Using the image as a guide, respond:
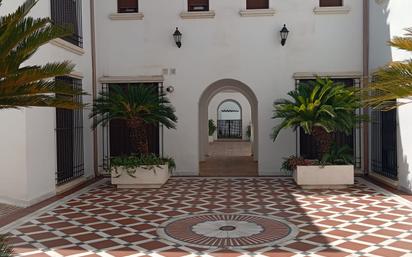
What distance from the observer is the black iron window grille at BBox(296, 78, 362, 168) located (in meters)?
12.8

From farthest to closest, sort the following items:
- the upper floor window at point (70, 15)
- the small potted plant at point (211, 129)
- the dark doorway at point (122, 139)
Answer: the small potted plant at point (211, 129), the dark doorway at point (122, 139), the upper floor window at point (70, 15)

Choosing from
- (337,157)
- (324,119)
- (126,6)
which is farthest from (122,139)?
(337,157)

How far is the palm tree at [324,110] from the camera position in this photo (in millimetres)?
10562

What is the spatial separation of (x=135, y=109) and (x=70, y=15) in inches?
126

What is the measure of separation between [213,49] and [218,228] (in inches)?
278

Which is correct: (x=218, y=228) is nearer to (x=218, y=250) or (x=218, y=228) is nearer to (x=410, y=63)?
(x=218, y=250)

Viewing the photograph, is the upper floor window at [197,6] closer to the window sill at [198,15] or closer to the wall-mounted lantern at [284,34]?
the window sill at [198,15]

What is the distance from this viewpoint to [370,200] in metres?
9.20

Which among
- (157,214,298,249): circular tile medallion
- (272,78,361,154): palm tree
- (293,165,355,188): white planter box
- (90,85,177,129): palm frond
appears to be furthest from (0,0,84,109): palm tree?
(293,165,355,188): white planter box

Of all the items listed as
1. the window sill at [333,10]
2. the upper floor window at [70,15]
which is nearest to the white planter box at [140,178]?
the upper floor window at [70,15]

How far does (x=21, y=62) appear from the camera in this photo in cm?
472

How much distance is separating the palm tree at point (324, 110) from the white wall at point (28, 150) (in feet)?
18.7

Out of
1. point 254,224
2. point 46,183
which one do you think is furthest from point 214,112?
point 254,224

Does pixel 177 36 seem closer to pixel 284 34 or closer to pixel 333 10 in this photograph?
pixel 284 34
